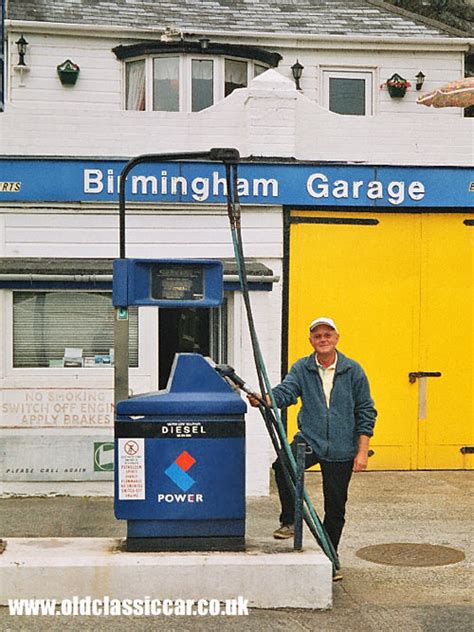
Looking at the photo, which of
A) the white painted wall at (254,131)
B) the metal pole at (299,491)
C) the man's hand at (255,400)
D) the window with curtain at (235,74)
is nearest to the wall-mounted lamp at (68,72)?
the window with curtain at (235,74)

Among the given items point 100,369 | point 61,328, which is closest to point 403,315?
point 100,369

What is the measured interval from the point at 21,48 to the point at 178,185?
5673mm

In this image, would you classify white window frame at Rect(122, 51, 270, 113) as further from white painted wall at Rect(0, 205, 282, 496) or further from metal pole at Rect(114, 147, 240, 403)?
metal pole at Rect(114, 147, 240, 403)

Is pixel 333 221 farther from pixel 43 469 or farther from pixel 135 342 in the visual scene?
pixel 43 469

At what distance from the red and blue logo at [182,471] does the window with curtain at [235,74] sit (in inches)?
405

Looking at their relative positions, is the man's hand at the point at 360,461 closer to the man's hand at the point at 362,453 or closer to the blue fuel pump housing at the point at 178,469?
the man's hand at the point at 362,453

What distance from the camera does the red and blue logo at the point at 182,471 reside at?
21.6 ft

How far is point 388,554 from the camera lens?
313 inches

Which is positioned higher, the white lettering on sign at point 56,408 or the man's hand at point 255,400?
the man's hand at point 255,400

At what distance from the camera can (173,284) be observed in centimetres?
674

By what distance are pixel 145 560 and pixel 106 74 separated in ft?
34.7

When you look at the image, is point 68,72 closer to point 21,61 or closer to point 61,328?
point 21,61

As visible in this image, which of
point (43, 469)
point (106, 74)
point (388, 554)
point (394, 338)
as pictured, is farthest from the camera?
point (106, 74)

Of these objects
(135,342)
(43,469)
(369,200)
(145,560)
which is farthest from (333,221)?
(145,560)
